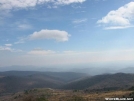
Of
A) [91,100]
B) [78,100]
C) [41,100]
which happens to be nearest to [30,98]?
[41,100]

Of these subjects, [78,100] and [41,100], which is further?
[78,100]

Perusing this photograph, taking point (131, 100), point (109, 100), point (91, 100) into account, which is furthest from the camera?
point (91, 100)

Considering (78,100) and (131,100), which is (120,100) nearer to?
(131,100)

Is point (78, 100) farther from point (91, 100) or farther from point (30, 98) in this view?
point (30, 98)

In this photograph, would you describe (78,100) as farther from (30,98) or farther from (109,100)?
(30,98)

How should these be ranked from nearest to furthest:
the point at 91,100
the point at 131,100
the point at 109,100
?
the point at 131,100 → the point at 109,100 → the point at 91,100

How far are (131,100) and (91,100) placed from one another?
13853 mm

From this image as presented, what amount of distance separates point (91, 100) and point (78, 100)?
652cm

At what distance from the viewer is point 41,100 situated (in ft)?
147

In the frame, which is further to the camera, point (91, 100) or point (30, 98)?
point (91, 100)

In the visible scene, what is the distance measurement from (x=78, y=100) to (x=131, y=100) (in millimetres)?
13082

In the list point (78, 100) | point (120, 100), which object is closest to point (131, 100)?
point (120, 100)

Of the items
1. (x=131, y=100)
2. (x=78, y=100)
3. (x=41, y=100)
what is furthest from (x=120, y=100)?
(x=41, y=100)

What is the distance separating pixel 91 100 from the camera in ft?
182
